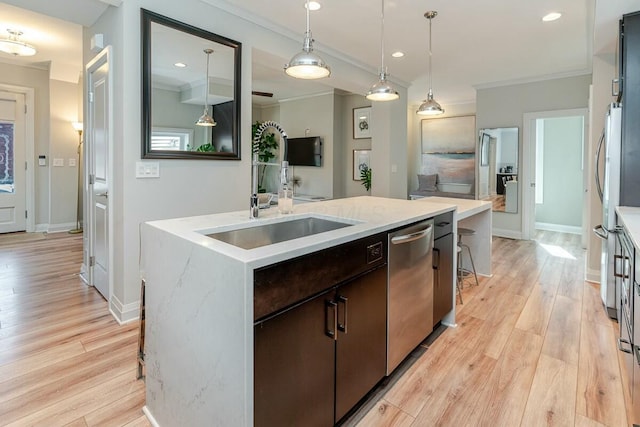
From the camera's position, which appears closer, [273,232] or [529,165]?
[273,232]

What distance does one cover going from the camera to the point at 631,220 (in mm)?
2070

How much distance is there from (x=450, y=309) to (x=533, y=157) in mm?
4284

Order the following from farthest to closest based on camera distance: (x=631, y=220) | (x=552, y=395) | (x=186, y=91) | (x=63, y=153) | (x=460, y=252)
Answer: (x=63, y=153) → (x=460, y=252) → (x=186, y=91) → (x=631, y=220) → (x=552, y=395)

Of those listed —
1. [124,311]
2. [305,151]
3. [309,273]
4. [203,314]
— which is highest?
[305,151]

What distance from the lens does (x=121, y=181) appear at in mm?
2580

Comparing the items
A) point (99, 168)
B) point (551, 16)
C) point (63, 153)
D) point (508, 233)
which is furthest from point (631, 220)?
point (63, 153)

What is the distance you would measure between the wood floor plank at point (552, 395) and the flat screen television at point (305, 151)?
5.75 meters

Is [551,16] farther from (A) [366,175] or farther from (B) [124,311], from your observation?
(B) [124,311]

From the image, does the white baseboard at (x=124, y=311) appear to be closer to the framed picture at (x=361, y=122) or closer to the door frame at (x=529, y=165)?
the framed picture at (x=361, y=122)

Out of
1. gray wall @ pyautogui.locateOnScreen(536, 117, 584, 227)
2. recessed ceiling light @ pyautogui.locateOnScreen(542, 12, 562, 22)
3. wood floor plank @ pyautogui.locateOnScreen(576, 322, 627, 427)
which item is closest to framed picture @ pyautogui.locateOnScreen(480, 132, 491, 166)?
gray wall @ pyautogui.locateOnScreen(536, 117, 584, 227)

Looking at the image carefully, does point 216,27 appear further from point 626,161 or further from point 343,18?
point 626,161

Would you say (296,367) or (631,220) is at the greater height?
(631,220)

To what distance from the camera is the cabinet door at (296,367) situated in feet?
3.64

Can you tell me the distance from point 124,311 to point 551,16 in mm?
4584
